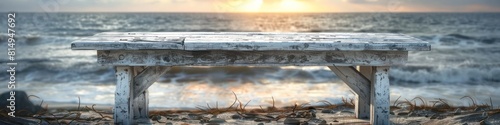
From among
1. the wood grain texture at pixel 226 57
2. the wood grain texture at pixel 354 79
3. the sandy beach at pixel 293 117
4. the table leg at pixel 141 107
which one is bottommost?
the sandy beach at pixel 293 117

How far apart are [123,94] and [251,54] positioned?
957mm

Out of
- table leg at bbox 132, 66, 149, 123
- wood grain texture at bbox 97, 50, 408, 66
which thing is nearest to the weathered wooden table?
wood grain texture at bbox 97, 50, 408, 66

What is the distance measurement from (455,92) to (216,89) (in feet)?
12.6

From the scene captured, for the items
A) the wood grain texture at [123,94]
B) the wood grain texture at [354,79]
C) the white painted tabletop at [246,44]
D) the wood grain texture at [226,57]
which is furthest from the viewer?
the wood grain texture at [354,79]

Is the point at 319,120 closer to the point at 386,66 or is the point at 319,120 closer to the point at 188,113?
the point at 386,66

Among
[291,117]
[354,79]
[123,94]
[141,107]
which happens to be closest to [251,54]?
[354,79]

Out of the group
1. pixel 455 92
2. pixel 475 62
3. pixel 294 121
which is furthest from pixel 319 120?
pixel 475 62

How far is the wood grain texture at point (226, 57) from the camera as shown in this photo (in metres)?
3.52

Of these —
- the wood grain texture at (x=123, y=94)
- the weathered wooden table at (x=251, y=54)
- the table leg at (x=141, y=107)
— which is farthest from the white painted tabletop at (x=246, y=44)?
the table leg at (x=141, y=107)

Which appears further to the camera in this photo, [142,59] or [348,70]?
[348,70]

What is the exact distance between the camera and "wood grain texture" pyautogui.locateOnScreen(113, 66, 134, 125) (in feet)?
12.1

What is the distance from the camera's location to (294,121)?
420cm

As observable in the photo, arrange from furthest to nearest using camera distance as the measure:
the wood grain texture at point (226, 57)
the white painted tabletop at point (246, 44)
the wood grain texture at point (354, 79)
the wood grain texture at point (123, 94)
Answer: the wood grain texture at point (354, 79) → the wood grain texture at point (123, 94) → the wood grain texture at point (226, 57) → the white painted tabletop at point (246, 44)

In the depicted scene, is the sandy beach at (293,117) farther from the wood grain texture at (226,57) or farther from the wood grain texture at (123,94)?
the wood grain texture at (226,57)
